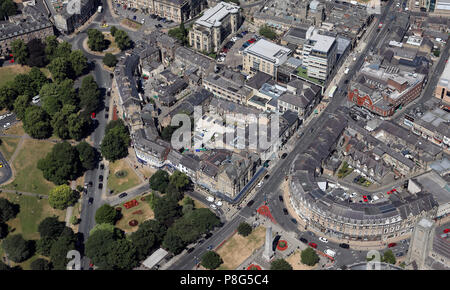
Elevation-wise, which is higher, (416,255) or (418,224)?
(418,224)

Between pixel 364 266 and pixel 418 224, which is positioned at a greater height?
pixel 418 224
